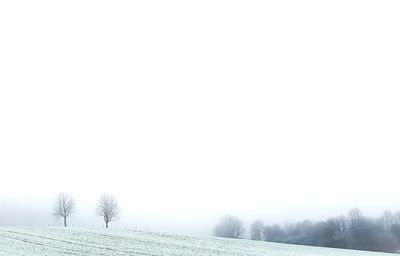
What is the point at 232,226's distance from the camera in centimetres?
11900

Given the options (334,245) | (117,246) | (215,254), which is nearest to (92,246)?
(117,246)

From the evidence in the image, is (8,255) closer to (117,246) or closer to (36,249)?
(36,249)

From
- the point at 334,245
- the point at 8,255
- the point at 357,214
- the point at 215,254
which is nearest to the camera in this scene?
the point at 8,255

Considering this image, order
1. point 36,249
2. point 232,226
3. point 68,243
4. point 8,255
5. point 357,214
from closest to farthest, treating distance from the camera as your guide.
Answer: point 8,255, point 36,249, point 68,243, point 357,214, point 232,226

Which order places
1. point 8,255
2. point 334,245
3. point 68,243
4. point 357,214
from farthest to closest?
1. point 357,214
2. point 334,245
3. point 68,243
4. point 8,255

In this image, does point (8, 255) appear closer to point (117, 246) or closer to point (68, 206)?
point (117, 246)

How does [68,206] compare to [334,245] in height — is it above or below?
above

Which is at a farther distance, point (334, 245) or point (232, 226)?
point (232, 226)

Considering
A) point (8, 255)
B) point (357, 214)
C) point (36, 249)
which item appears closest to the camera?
point (8, 255)

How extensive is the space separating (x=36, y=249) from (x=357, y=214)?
77432 millimetres

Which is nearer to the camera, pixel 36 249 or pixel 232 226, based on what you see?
pixel 36 249

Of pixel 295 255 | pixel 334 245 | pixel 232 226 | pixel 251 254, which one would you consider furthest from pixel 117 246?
pixel 232 226

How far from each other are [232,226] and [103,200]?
31310 mm

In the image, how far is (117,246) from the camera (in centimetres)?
4406
